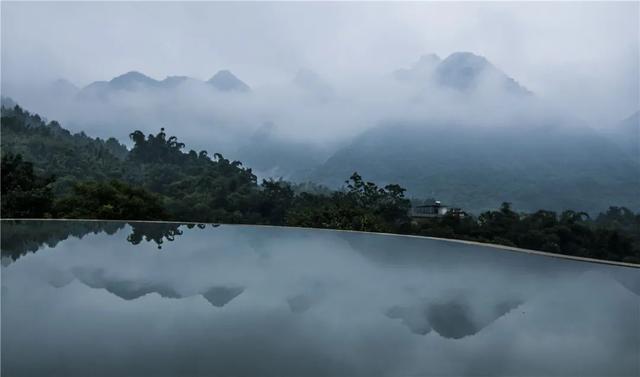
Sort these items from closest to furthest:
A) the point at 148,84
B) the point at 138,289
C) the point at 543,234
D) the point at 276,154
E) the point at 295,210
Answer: the point at 138,289, the point at 543,234, the point at 295,210, the point at 276,154, the point at 148,84

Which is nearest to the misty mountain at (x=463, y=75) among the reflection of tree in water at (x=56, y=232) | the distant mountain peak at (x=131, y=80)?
the distant mountain peak at (x=131, y=80)

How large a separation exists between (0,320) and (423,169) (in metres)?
83.0

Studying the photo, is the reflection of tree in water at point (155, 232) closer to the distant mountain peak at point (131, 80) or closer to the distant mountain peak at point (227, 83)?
the distant mountain peak at point (131, 80)

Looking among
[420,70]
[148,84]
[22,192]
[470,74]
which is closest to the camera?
[22,192]

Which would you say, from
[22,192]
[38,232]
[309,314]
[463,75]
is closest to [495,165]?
[463,75]

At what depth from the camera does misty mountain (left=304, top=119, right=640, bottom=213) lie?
6266 centimetres

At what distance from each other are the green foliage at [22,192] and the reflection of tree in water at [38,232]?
3.11ft

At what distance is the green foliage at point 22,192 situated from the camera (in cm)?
1133

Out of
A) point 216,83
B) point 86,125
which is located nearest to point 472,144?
point 216,83

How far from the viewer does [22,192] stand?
11.4m

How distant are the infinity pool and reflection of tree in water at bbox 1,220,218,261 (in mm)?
191

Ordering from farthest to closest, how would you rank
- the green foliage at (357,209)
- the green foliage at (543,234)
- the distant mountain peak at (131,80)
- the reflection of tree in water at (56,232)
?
the distant mountain peak at (131,80) < the green foliage at (543,234) < the green foliage at (357,209) < the reflection of tree in water at (56,232)

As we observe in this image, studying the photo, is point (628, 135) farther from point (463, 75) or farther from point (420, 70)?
point (420, 70)

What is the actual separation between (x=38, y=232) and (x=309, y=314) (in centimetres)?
772
